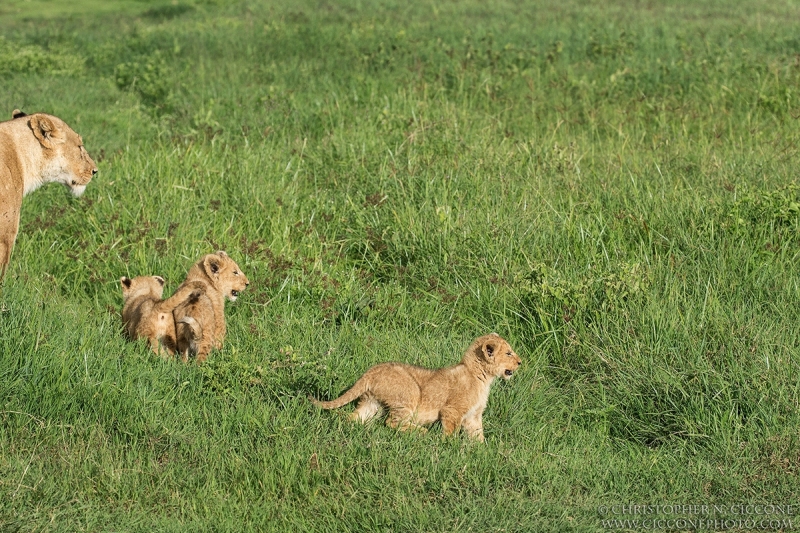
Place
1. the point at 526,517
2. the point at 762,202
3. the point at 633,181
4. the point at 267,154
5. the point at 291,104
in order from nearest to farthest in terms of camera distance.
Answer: the point at 526,517, the point at 762,202, the point at 633,181, the point at 267,154, the point at 291,104

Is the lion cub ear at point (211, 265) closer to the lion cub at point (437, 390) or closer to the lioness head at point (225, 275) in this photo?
the lioness head at point (225, 275)

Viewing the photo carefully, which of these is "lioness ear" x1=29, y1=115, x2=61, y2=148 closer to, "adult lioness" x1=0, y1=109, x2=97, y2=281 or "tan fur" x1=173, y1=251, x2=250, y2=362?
"adult lioness" x1=0, y1=109, x2=97, y2=281

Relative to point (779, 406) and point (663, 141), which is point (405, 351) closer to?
point (779, 406)

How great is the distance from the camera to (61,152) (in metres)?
7.16

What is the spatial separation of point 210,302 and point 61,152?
69.1 inches

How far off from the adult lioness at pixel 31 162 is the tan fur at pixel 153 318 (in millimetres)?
876

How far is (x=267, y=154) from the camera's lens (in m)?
9.30

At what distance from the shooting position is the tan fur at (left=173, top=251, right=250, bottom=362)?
6.25 metres

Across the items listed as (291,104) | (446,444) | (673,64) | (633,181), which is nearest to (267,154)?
(291,104)

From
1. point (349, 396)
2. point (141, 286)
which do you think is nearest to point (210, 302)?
point (141, 286)

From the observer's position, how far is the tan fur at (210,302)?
6.25 metres

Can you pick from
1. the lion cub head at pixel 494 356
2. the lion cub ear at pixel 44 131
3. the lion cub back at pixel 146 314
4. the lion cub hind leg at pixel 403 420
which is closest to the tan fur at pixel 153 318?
the lion cub back at pixel 146 314

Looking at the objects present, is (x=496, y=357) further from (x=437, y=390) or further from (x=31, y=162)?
(x=31, y=162)

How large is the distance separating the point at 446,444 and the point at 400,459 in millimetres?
402
